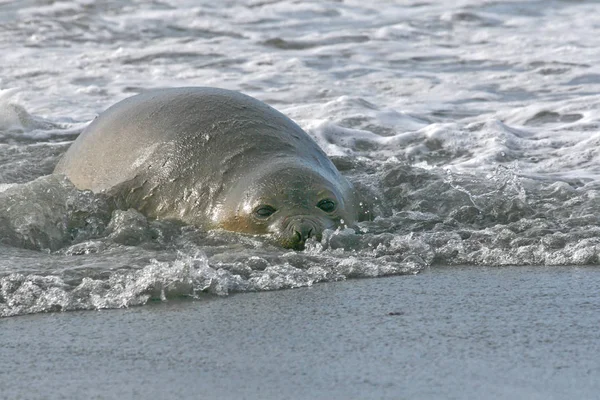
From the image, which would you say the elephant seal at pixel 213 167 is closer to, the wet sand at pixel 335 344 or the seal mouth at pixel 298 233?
the seal mouth at pixel 298 233

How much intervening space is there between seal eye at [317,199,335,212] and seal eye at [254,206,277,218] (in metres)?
0.22

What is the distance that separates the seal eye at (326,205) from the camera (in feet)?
17.5

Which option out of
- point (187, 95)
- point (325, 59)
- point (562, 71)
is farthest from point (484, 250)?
point (325, 59)

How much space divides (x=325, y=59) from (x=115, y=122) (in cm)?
604

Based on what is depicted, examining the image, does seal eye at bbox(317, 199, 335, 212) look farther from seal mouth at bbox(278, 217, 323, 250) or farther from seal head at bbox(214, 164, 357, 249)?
seal mouth at bbox(278, 217, 323, 250)

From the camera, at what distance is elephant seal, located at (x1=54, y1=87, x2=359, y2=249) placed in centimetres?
531

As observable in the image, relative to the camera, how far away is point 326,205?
17.5 feet

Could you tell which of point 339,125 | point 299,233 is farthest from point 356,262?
point 339,125

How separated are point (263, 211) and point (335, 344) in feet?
5.29

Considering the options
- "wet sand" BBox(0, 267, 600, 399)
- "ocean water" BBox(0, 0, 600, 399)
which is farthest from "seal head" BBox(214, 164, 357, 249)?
"wet sand" BBox(0, 267, 600, 399)

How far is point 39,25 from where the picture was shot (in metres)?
14.0

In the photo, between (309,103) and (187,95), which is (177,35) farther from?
(187,95)

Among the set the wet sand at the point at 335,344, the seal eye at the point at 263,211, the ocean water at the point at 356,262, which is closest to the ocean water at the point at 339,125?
the ocean water at the point at 356,262

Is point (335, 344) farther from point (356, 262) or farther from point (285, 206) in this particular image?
point (285, 206)
